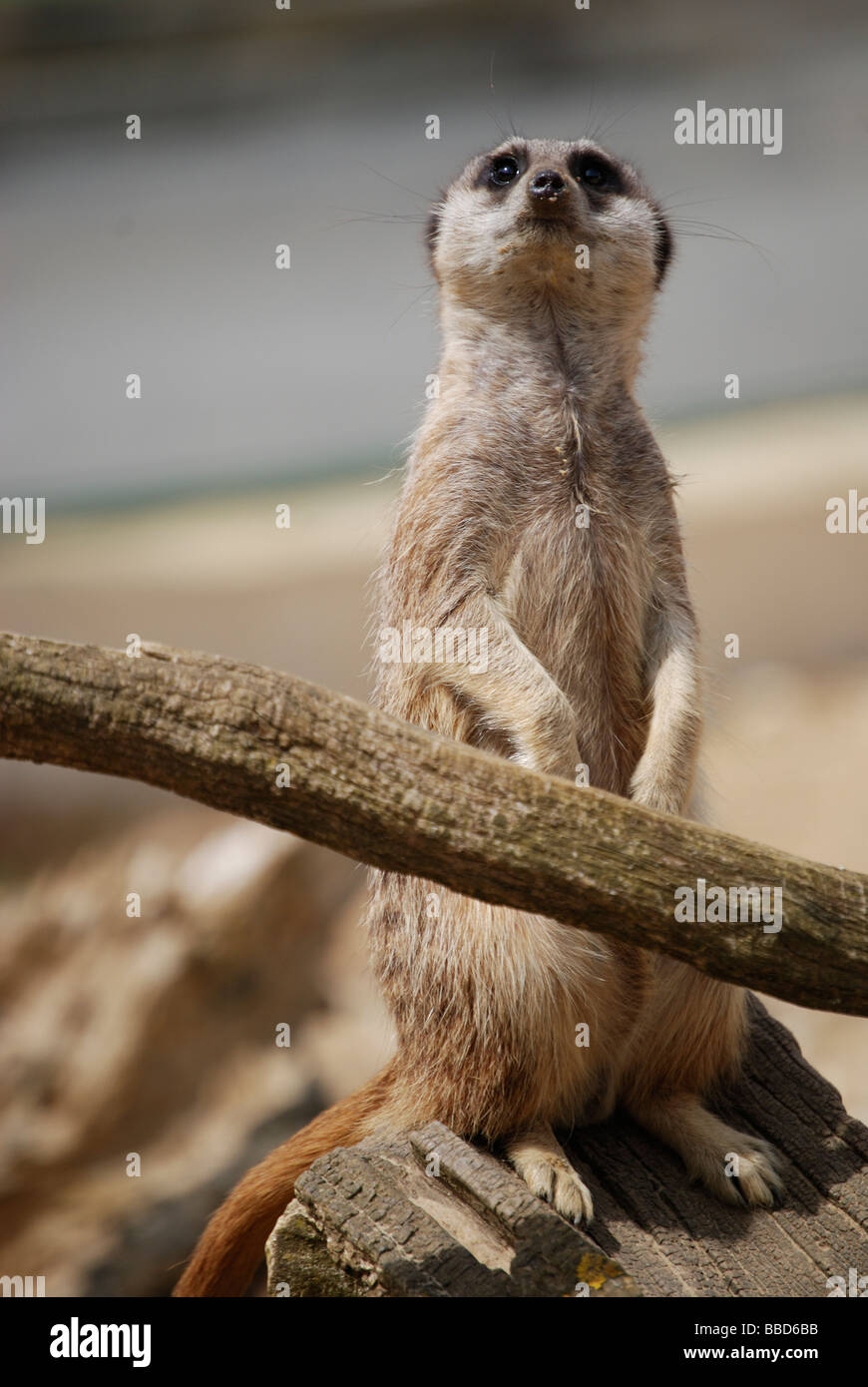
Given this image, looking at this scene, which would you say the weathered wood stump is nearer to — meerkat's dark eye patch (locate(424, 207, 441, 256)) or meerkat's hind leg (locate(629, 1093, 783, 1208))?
meerkat's hind leg (locate(629, 1093, 783, 1208))

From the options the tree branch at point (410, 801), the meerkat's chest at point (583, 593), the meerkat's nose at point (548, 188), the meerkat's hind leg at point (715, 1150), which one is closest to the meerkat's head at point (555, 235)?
the meerkat's nose at point (548, 188)

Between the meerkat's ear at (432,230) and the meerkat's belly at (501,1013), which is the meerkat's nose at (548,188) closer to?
the meerkat's ear at (432,230)

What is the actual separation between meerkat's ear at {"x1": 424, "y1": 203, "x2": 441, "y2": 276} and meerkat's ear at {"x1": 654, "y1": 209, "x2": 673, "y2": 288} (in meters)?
0.52

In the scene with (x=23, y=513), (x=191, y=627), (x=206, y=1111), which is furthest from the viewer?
(x=23, y=513)

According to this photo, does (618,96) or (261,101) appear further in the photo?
(261,101)

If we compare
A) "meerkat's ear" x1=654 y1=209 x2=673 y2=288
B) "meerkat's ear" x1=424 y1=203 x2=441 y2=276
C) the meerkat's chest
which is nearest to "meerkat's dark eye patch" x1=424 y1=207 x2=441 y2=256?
"meerkat's ear" x1=424 y1=203 x2=441 y2=276

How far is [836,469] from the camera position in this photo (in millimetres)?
7438

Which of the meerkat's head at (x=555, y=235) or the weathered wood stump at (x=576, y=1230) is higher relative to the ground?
the meerkat's head at (x=555, y=235)

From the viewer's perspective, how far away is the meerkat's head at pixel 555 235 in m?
2.39

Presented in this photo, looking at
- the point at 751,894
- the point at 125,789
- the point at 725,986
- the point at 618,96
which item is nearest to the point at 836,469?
the point at 618,96

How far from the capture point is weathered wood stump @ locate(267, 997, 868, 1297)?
1711 mm

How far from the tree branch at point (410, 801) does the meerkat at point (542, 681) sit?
464 millimetres
